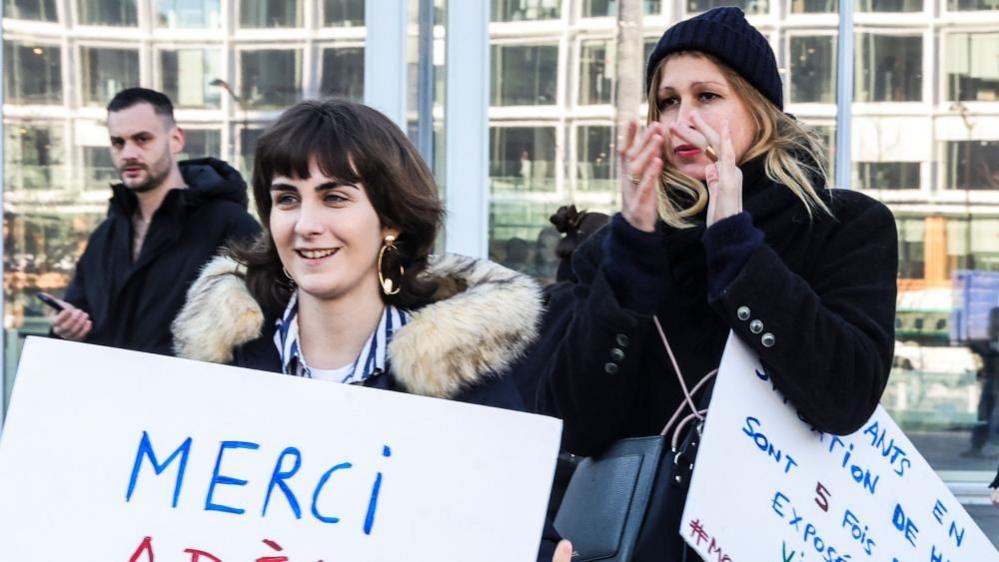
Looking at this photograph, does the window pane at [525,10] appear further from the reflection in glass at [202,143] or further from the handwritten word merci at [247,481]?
the handwritten word merci at [247,481]

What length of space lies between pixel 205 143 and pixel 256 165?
5.20 m

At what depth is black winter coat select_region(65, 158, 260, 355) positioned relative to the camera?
506 centimetres

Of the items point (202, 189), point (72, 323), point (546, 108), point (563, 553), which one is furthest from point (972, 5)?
point (563, 553)

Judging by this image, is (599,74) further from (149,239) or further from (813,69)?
(149,239)

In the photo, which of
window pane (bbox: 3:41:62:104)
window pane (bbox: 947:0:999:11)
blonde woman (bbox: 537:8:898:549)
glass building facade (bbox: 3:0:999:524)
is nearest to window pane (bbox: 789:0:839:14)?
glass building facade (bbox: 3:0:999:524)

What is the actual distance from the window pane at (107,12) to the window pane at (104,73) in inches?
5.5

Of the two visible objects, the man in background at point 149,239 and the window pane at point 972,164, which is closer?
the man in background at point 149,239

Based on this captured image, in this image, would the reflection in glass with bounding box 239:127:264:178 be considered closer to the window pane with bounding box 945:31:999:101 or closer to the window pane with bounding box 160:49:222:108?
the window pane with bounding box 160:49:222:108

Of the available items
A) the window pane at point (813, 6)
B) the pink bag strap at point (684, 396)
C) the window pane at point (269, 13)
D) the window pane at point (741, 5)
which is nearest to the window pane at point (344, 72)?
the window pane at point (269, 13)

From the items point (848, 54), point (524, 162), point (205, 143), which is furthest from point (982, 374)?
point (205, 143)

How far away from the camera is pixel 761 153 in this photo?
104 inches

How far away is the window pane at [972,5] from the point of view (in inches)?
296

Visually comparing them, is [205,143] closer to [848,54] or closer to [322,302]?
[848,54]

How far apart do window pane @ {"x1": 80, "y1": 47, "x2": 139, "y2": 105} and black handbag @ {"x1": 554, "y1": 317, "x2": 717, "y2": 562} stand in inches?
214
